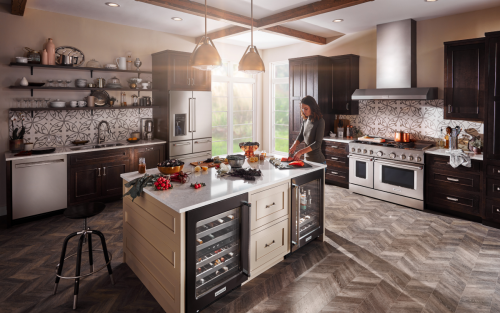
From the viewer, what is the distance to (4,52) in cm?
464

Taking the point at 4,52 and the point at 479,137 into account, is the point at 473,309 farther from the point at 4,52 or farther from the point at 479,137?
the point at 4,52

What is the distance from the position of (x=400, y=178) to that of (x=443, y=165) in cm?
66

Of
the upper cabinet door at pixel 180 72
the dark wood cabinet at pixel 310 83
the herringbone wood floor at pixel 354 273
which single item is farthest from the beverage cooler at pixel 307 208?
the upper cabinet door at pixel 180 72

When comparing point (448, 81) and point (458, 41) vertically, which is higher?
point (458, 41)

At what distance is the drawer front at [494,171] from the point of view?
13.9 ft

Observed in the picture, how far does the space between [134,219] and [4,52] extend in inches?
142

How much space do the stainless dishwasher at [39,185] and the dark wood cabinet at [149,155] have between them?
1066 millimetres

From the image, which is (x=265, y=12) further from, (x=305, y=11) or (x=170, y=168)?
(x=170, y=168)

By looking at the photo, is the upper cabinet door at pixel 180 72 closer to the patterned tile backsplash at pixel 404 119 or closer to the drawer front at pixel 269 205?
the patterned tile backsplash at pixel 404 119

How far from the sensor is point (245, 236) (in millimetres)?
2742

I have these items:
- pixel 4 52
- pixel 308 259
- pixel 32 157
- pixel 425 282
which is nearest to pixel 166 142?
pixel 32 157

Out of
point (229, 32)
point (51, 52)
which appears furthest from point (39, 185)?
point (229, 32)

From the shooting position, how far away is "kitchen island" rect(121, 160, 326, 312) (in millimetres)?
2383

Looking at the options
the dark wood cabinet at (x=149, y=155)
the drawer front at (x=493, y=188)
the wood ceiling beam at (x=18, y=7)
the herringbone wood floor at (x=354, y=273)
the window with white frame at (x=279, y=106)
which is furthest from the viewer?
the window with white frame at (x=279, y=106)
